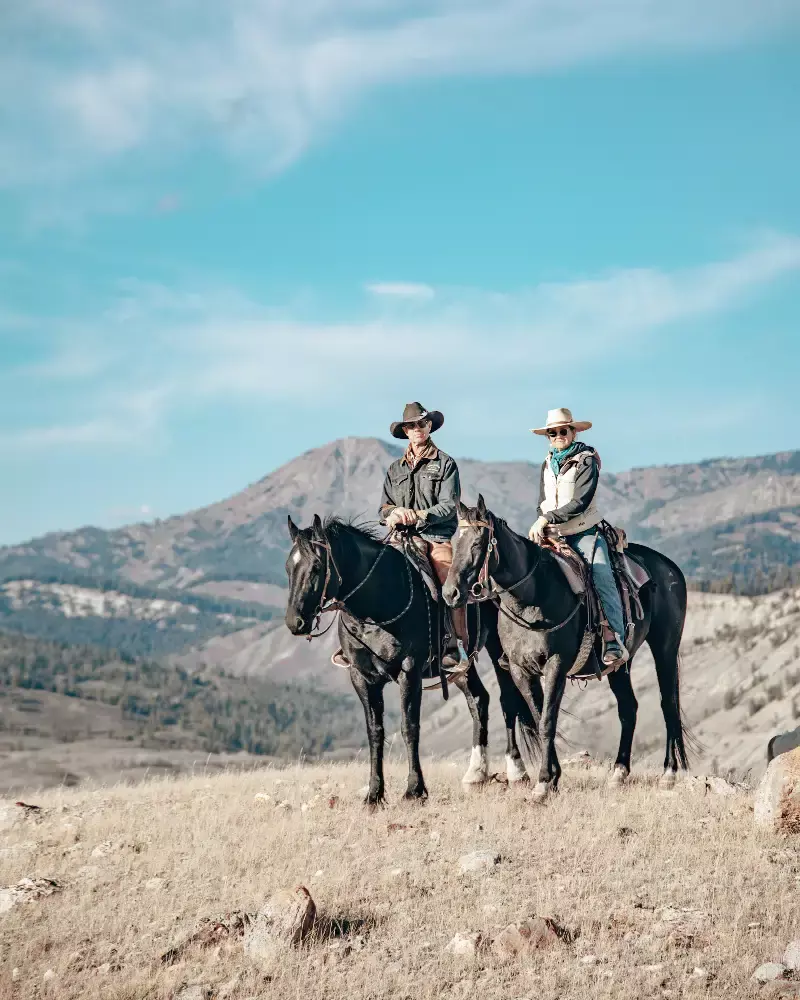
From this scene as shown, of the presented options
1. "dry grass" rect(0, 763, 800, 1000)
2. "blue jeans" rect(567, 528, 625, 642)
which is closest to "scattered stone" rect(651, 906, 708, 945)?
"dry grass" rect(0, 763, 800, 1000)

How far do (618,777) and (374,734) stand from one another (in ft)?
11.6

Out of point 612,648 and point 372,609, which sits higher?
point 372,609

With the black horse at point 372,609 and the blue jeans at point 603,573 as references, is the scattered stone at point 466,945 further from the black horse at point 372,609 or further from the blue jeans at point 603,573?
the blue jeans at point 603,573

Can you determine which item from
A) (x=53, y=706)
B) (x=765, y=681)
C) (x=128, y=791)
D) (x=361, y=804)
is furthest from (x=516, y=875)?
(x=53, y=706)

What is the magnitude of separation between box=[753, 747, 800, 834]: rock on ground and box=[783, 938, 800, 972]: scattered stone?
3.16m

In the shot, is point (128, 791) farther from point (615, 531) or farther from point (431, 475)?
point (615, 531)

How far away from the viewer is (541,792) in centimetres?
1166

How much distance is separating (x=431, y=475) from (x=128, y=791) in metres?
7.77

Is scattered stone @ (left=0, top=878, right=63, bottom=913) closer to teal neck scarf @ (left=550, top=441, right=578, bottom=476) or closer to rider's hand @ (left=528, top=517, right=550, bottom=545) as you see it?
rider's hand @ (left=528, top=517, right=550, bottom=545)

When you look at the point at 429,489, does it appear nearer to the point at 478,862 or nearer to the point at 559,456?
the point at 559,456

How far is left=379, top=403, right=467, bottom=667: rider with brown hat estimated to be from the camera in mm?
12539

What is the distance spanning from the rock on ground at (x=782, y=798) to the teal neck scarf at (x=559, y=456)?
15.1 ft

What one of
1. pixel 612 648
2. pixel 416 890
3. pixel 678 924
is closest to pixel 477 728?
pixel 612 648

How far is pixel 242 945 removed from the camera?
25.3ft
